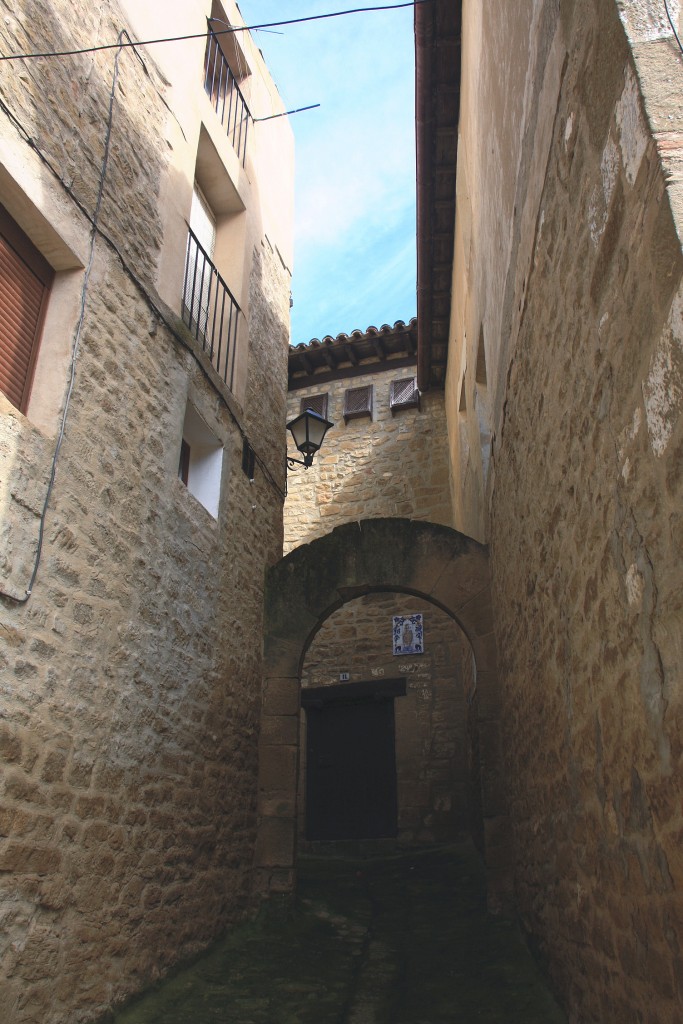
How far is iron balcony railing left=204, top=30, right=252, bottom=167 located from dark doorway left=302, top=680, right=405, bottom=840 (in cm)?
671

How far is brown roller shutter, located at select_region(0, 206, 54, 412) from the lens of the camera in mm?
3596

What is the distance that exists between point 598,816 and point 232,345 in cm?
483

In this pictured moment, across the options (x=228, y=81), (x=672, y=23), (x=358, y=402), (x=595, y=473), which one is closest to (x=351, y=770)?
(x=358, y=402)

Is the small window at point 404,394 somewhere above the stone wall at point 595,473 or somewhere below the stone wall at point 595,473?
above

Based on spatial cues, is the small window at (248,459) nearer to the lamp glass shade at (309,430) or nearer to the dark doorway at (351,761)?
the lamp glass shade at (309,430)

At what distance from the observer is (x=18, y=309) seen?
146 inches

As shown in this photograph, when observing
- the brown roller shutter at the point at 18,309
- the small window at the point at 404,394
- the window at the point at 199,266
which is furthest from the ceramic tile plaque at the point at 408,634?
the brown roller shutter at the point at 18,309

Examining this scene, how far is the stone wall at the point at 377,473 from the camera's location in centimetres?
1123

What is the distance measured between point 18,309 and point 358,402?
8.71m

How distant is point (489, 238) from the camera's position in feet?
16.4

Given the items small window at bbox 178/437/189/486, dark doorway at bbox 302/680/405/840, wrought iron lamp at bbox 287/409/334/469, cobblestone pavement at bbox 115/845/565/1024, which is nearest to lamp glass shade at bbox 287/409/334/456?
wrought iron lamp at bbox 287/409/334/469

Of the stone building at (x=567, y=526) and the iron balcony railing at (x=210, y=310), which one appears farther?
the iron balcony railing at (x=210, y=310)

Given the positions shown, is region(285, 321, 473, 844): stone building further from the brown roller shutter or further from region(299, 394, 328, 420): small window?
the brown roller shutter

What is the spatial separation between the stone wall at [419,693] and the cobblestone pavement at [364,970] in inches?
99.2
